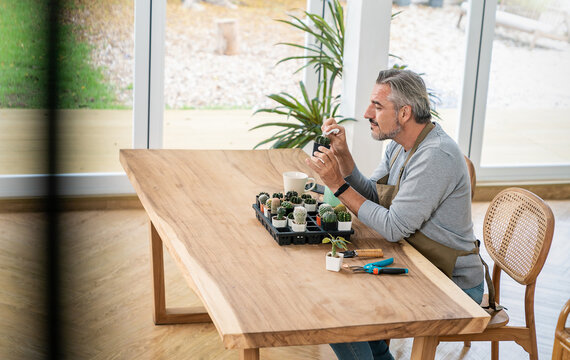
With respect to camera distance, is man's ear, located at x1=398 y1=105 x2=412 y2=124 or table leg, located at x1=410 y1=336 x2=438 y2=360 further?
man's ear, located at x1=398 y1=105 x2=412 y2=124

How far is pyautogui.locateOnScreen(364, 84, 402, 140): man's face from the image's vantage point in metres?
2.55

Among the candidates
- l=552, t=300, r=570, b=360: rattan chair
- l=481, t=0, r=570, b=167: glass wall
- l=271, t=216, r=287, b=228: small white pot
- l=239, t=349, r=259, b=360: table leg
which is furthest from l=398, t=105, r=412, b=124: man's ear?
l=481, t=0, r=570, b=167: glass wall

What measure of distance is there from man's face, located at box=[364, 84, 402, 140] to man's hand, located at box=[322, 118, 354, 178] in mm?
191

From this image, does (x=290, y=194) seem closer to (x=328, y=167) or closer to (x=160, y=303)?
(x=328, y=167)

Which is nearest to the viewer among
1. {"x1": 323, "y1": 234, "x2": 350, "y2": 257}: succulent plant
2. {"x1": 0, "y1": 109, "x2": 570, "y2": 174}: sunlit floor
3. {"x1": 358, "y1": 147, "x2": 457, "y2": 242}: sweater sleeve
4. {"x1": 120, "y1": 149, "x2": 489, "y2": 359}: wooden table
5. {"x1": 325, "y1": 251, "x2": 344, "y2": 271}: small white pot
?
{"x1": 120, "y1": 149, "x2": 489, "y2": 359}: wooden table

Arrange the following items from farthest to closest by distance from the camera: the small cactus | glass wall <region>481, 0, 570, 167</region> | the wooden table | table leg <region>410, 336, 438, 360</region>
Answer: glass wall <region>481, 0, 570, 167</region> < the small cactus < table leg <region>410, 336, 438, 360</region> < the wooden table

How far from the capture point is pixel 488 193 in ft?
19.2

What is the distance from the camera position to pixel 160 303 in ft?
11.1

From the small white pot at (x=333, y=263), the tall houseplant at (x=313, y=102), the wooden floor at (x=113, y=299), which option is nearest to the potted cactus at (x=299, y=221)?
the small white pot at (x=333, y=263)

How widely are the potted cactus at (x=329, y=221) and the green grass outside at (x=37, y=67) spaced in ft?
10.1

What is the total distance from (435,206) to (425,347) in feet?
1.97

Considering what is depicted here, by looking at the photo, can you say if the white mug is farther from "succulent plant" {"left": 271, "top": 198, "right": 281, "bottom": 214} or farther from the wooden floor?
the wooden floor

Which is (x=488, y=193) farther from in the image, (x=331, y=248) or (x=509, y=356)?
(x=331, y=248)

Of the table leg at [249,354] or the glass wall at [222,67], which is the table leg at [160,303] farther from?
the glass wall at [222,67]
